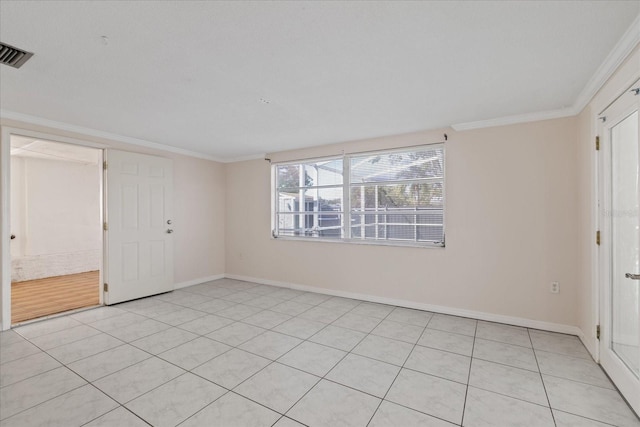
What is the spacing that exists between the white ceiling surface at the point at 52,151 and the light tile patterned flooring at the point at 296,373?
3023 mm

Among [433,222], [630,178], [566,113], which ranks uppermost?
[566,113]

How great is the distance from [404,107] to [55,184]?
698cm

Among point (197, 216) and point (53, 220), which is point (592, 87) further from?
point (53, 220)

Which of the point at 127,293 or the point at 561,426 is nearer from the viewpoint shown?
the point at 561,426

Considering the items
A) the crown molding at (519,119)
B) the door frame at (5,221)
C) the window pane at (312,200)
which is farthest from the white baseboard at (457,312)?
the door frame at (5,221)

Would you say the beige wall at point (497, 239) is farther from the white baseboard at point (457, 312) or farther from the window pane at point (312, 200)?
the window pane at point (312, 200)

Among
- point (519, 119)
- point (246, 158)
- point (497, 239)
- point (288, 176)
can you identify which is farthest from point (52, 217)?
point (519, 119)

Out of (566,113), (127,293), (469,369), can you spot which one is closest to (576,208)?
(566,113)

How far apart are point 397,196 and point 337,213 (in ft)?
3.25

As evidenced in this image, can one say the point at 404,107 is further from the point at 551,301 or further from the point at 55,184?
the point at 55,184

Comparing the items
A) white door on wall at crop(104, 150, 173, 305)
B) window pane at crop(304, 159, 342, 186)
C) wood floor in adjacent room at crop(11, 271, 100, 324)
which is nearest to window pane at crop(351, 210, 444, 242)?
window pane at crop(304, 159, 342, 186)

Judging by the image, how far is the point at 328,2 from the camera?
1.52 m

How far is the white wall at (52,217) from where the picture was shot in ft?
18.0

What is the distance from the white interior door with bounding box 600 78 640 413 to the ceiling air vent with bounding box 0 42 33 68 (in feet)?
13.3
